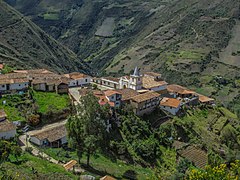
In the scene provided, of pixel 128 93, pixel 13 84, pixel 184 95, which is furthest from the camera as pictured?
pixel 184 95

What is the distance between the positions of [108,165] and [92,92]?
Answer: 9.87 metres

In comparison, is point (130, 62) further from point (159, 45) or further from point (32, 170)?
point (32, 170)

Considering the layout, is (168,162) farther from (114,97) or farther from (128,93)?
(128,93)

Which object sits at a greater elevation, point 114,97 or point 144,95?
point 114,97

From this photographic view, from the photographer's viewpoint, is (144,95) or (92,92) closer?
(92,92)

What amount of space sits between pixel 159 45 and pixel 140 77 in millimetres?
107896

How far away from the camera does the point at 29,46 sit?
120125 millimetres

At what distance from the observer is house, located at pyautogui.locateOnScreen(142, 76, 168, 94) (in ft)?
196

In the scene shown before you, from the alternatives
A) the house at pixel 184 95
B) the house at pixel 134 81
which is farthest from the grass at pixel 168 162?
the house at pixel 184 95

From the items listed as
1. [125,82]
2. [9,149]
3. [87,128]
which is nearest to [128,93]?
[125,82]

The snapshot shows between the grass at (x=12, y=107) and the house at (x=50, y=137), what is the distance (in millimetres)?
3750

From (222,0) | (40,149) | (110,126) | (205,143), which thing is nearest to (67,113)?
(110,126)

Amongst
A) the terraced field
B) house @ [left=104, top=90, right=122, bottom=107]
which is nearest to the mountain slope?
house @ [left=104, top=90, right=122, bottom=107]

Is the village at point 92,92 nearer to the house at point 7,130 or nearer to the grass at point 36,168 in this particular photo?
the house at point 7,130
